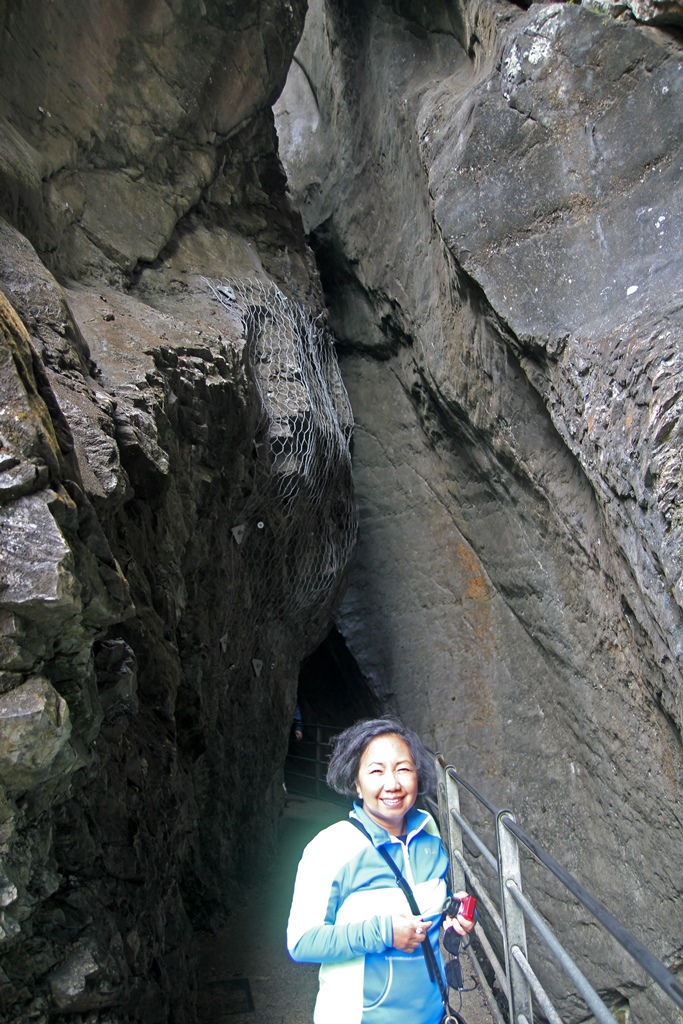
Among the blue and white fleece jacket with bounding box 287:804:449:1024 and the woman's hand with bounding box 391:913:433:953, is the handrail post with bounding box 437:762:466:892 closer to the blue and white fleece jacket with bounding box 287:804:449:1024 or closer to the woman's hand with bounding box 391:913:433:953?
the blue and white fleece jacket with bounding box 287:804:449:1024

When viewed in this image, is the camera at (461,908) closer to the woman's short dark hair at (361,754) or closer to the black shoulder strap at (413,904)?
the black shoulder strap at (413,904)

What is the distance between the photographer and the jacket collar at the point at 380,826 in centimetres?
167

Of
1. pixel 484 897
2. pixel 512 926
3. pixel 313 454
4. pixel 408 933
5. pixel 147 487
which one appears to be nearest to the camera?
pixel 408 933

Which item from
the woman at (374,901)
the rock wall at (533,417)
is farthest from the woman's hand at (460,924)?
the rock wall at (533,417)

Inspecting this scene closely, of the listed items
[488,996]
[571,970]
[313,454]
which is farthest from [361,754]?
[313,454]

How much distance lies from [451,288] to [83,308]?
220cm

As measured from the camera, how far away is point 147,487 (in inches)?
115

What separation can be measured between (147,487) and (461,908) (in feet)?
6.14

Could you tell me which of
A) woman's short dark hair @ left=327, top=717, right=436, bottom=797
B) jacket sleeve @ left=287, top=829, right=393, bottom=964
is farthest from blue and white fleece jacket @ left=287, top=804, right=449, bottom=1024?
woman's short dark hair @ left=327, top=717, right=436, bottom=797

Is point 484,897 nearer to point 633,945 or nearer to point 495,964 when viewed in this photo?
point 495,964

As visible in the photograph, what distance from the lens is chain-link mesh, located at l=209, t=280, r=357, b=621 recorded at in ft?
14.8

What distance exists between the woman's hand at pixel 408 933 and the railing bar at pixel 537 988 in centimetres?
36

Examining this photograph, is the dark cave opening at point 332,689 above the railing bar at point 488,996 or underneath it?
above

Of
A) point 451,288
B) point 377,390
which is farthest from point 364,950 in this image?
point 377,390
